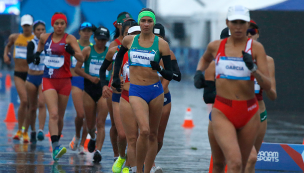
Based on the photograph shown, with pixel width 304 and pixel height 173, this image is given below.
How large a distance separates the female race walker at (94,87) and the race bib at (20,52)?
104 inches

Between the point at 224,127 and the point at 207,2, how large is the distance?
29.4m

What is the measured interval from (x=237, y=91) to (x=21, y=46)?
6998 millimetres

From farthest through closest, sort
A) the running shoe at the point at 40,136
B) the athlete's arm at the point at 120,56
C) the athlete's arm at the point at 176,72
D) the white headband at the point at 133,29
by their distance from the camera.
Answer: the running shoe at the point at 40,136 → the white headband at the point at 133,29 → the athlete's arm at the point at 176,72 → the athlete's arm at the point at 120,56

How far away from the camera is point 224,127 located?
479 centimetres

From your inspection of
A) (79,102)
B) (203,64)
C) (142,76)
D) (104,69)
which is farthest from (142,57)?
(79,102)

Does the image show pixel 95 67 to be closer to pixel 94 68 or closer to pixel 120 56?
pixel 94 68

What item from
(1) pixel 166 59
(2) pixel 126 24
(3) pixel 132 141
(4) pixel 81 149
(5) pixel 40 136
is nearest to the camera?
(1) pixel 166 59

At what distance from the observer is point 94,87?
832 cm

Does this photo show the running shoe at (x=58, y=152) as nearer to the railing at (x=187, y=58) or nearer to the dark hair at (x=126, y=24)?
the dark hair at (x=126, y=24)

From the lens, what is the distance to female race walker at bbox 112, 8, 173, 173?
19.6ft

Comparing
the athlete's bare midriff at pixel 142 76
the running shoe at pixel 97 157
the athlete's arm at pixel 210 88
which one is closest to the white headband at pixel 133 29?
the athlete's bare midriff at pixel 142 76

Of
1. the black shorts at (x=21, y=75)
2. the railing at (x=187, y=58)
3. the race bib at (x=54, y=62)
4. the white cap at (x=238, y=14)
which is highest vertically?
the white cap at (x=238, y=14)

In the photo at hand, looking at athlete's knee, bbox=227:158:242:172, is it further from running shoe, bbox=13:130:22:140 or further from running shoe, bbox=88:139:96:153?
running shoe, bbox=13:130:22:140

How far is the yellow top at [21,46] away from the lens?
10602mm
